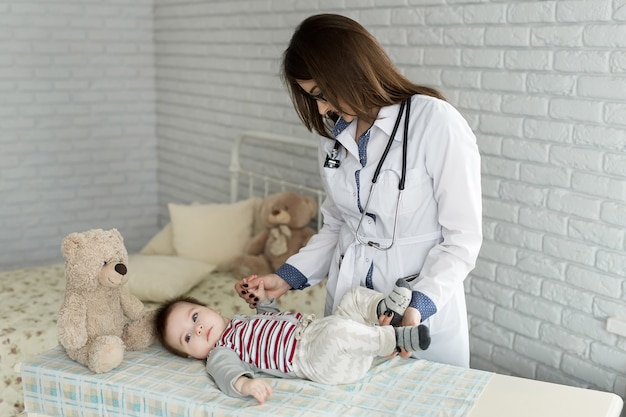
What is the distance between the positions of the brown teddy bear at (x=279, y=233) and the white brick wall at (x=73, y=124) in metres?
1.65

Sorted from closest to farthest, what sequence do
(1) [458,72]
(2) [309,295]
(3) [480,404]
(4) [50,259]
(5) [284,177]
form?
(3) [480,404] → (1) [458,72] → (2) [309,295] → (5) [284,177] → (4) [50,259]

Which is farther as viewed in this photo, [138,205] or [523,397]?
[138,205]

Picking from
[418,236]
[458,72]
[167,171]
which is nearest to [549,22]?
[458,72]

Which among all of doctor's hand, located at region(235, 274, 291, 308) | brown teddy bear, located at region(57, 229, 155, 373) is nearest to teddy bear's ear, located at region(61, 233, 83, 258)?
brown teddy bear, located at region(57, 229, 155, 373)

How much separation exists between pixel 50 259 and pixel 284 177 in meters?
1.69

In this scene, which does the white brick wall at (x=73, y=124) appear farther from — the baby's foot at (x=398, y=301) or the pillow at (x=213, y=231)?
the baby's foot at (x=398, y=301)

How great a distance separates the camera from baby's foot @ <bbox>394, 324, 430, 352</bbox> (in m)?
1.46

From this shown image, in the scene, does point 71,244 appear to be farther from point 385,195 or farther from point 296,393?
point 385,195

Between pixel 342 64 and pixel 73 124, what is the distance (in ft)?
10.4

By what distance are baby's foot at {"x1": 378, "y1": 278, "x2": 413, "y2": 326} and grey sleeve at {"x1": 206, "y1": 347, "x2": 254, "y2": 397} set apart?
334 millimetres

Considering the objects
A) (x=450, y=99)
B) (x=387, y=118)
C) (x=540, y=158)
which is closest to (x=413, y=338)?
(x=387, y=118)

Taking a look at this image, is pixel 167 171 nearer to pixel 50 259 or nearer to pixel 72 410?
pixel 50 259

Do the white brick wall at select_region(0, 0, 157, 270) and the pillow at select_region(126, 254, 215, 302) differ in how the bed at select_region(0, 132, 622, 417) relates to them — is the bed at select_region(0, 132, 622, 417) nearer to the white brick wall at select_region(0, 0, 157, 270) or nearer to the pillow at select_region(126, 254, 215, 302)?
the pillow at select_region(126, 254, 215, 302)

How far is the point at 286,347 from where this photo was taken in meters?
1.68
